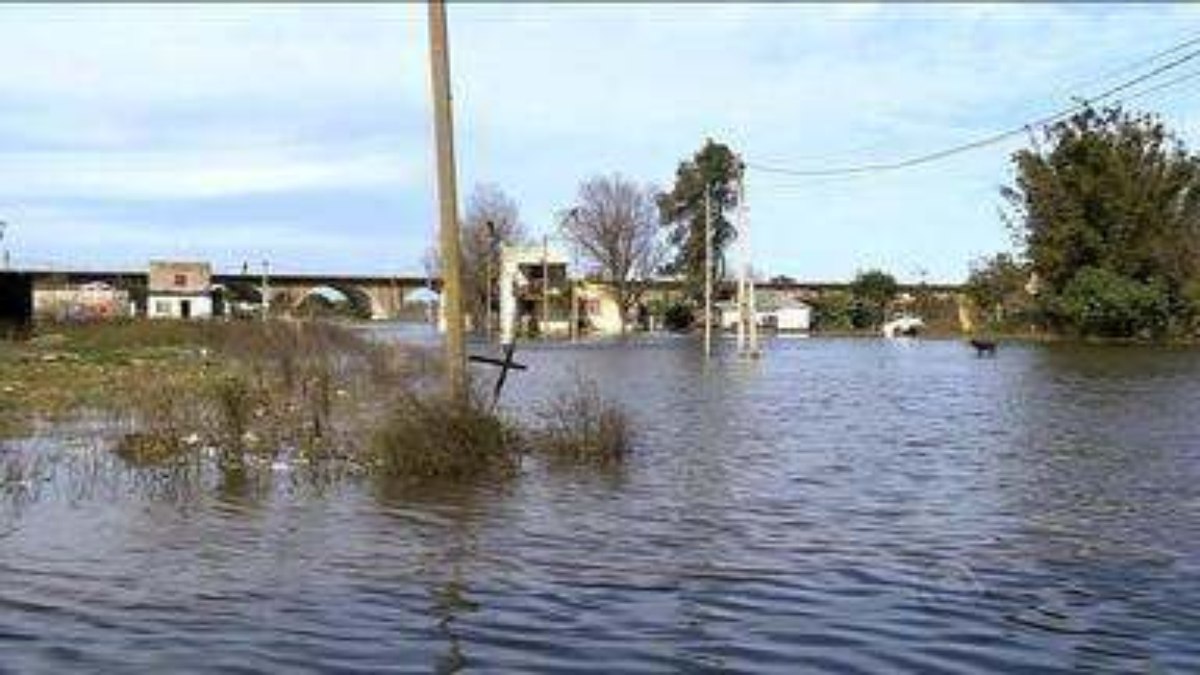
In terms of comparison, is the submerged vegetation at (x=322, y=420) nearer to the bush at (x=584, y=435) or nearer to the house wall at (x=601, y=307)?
the bush at (x=584, y=435)

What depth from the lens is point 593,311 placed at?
157 m

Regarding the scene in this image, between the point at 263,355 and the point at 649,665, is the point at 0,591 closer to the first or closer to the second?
the point at 649,665

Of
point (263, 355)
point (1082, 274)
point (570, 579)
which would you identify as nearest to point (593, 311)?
point (1082, 274)

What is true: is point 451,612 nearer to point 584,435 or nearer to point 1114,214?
point 584,435

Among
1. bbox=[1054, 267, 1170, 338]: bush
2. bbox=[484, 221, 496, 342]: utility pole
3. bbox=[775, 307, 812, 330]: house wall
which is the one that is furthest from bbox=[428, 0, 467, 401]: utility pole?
bbox=[775, 307, 812, 330]: house wall

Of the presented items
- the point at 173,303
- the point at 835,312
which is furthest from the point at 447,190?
the point at 835,312

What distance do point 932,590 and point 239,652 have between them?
5.42 metres

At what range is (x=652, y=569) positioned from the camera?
44.9ft

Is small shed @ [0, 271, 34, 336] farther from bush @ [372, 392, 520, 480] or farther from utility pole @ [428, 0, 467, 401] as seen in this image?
bush @ [372, 392, 520, 480]

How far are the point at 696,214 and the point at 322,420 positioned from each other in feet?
436

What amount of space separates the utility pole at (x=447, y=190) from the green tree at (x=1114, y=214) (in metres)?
85.6

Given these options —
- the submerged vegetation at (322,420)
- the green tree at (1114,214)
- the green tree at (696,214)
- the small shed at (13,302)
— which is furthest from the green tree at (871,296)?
the submerged vegetation at (322,420)

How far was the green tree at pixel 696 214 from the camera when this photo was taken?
5955 inches

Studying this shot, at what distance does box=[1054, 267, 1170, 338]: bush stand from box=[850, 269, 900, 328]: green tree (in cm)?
6341
